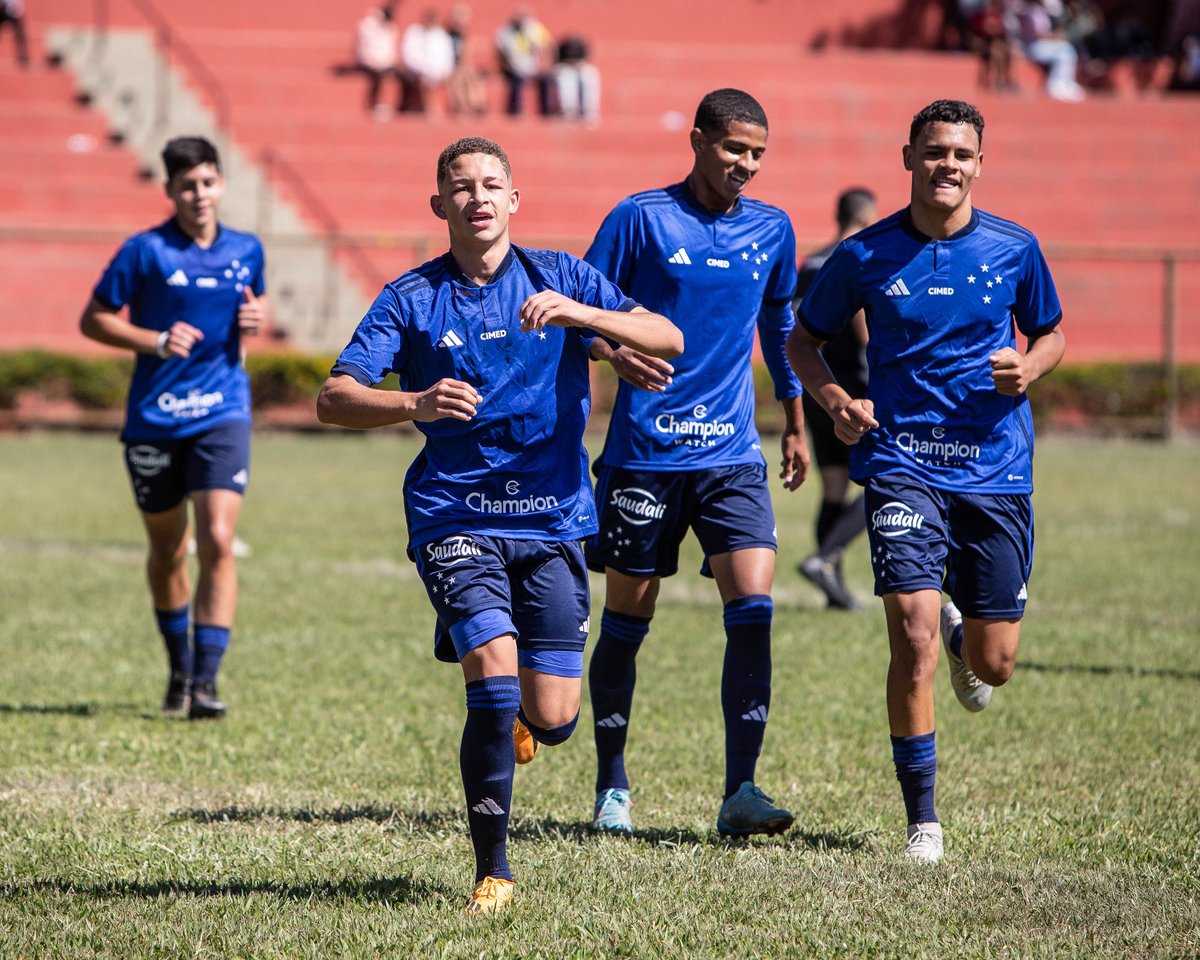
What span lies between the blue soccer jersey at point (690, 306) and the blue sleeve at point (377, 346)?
1080 mm

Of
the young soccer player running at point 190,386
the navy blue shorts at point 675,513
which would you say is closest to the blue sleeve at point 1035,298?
the navy blue shorts at point 675,513

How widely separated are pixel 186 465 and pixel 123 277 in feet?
2.92

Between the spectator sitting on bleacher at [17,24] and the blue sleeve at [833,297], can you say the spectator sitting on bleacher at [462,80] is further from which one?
the blue sleeve at [833,297]

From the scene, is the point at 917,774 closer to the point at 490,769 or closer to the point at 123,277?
the point at 490,769

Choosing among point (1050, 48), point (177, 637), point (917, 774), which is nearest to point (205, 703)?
point (177, 637)

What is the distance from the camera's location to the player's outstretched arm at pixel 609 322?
14.4 feet

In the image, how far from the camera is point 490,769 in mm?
4516

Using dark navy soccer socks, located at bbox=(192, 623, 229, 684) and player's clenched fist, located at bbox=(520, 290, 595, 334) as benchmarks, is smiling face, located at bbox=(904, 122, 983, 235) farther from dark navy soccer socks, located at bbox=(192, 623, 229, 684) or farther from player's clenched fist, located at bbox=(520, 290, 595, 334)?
dark navy soccer socks, located at bbox=(192, 623, 229, 684)

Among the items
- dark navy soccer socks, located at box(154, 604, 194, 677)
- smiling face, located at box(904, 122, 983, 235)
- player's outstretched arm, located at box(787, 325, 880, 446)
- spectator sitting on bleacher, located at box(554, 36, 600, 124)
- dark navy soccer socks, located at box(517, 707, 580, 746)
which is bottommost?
dark navy soccer socks, located at box(154, 604, 194, 677)

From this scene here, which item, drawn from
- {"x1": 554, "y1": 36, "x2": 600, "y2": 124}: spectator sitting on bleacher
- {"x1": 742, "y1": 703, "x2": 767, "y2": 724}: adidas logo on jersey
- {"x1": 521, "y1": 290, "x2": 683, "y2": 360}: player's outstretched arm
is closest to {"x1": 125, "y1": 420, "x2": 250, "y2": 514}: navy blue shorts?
{"x1": 742, "y1": 703, "x2": 767, "y2": 724}: adidas logo on jersey

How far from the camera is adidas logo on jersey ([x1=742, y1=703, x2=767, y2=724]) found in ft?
18.0

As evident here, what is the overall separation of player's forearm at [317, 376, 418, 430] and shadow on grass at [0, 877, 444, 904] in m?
1.30

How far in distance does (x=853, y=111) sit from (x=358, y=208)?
880cm

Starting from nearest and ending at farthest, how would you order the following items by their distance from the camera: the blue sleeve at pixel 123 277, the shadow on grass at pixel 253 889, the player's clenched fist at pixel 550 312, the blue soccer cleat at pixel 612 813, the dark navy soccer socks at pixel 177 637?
the player's clenched fist at pixel 550 312, the shadow on grass at pixel 253 889, the blue soccer cleat at pixel 612 813, the blue sleeve at pixel 123 277, the dark navy soccer socks at pixel 177 637
